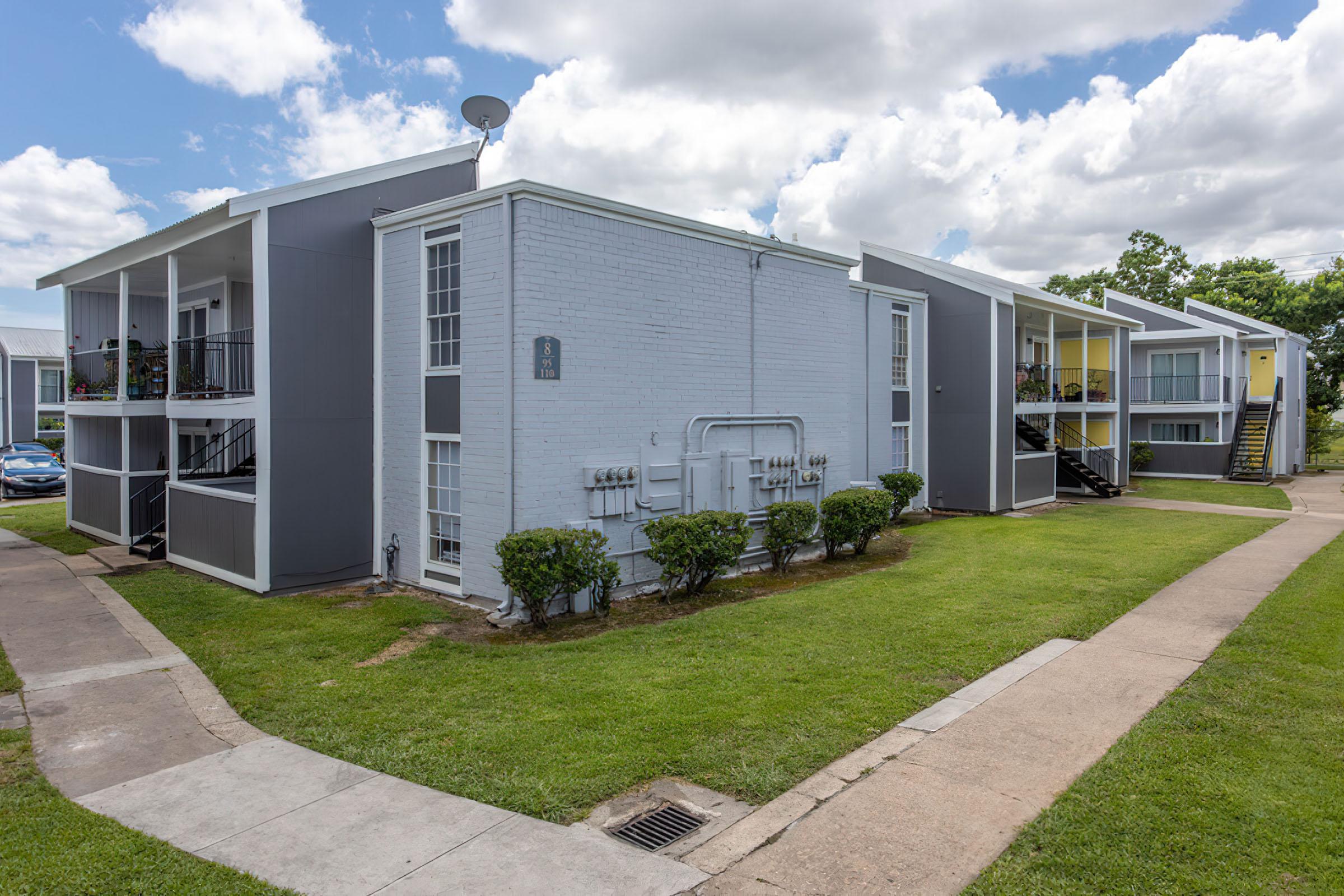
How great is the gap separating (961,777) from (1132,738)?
1.43m

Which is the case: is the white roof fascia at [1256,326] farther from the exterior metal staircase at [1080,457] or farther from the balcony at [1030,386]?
the balcony at [1030,386]

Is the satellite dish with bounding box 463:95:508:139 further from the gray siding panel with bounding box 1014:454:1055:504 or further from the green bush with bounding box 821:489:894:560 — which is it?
the gray siding panel with bounding box 1014:454:1055:504

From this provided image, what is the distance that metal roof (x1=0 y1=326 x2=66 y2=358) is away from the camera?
105 ft

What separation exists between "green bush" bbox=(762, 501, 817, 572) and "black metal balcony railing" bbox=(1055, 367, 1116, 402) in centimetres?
1408

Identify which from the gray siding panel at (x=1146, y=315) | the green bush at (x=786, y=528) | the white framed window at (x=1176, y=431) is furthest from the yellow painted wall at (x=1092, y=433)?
the green bush at (x=786, y=528)

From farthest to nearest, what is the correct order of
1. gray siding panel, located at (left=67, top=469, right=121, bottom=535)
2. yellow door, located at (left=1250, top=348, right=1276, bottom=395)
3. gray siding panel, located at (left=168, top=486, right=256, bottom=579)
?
yellow door, located at (left=1250, top=348, right=1276, bottom=395), gray siding panel, located at (left=67, top=469, right=121, bottom=535), gray siding panel, located at (left=168, top=486, right=256, bottom=579)

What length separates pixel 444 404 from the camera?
1043cm

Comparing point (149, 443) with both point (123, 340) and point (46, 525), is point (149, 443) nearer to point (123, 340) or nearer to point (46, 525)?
point (123, 340)

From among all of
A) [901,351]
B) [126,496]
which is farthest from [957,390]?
[126,496]

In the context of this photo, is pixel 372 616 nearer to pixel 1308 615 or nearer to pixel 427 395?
pixel 427 395

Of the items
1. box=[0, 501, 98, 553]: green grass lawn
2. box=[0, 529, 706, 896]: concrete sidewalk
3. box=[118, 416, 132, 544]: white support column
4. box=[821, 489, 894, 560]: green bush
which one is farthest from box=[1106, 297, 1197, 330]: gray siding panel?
box=[0, 501, 98, 553]: green grass lawn

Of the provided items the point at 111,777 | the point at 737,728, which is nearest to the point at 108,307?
the point at 111,777

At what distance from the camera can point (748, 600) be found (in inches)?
403

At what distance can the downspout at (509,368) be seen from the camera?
9.35 meters
